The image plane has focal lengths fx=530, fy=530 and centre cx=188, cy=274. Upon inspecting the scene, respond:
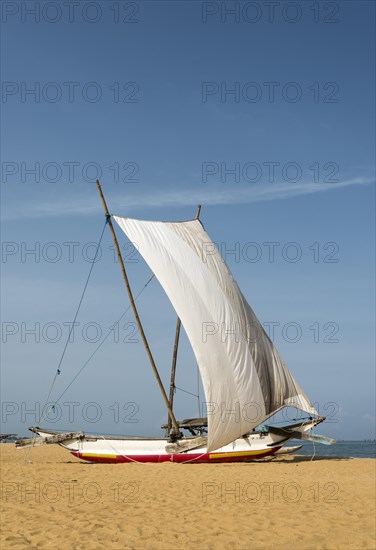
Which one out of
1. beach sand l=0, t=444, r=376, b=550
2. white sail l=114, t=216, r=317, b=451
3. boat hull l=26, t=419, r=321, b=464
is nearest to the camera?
beach sand l=0, t=444, r=376, b=550

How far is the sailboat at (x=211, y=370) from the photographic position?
Result: 84.8ft

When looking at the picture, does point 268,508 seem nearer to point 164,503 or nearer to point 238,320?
Result: point 164,503

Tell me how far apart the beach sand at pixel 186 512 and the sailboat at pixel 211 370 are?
17.4 ft

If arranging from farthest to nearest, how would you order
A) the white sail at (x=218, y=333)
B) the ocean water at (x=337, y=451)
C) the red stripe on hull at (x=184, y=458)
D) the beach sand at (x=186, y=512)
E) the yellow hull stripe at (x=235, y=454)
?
the ocean water at (x=337, y=451), the yellow hull stripe at (x=235, y=454), the red stripe on hull at (x=184, y=458), the white sail at (x=218, y=333), the beach sand at (x=186, y=512)

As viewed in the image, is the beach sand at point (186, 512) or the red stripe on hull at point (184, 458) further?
the red stripe on hull at point (184, 458)

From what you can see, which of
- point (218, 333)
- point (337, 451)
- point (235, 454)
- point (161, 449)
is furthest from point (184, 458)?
point (337, 451)

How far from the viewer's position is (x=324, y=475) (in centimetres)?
2258

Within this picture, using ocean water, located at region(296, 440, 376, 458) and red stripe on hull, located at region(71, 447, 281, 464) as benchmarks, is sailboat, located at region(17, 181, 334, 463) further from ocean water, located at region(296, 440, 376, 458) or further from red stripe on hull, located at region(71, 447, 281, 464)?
ocean water, located at region(296, 440, 376, 458)

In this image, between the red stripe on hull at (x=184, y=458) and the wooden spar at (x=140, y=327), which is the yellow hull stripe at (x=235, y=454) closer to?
the red stripe on hull at (x=184, y=458)

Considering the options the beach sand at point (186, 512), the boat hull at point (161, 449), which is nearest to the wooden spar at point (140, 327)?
the boat hull at point (161, 449)

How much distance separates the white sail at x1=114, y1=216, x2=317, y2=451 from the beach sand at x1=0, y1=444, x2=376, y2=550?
16.6 ft

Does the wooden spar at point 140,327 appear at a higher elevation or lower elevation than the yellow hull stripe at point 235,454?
higher

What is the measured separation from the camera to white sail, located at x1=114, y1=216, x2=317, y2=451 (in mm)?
25609

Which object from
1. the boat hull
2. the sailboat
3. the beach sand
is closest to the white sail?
the sailboat
